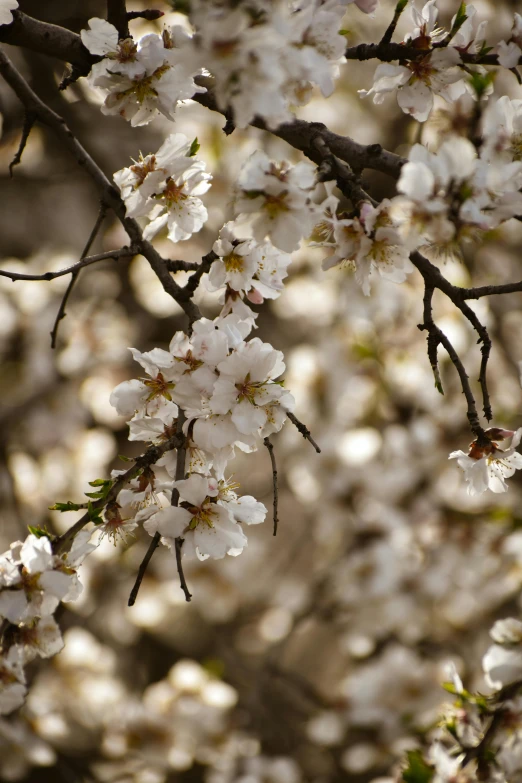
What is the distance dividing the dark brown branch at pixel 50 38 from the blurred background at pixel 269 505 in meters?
1.63

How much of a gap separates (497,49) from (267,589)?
2.97 metres

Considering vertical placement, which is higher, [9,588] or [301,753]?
[9,588]

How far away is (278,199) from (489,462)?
0.43m

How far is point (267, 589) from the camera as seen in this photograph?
134 inches

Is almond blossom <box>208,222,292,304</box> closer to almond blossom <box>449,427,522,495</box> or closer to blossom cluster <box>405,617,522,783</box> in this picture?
almond blossom <box>449,427,522,495</box>

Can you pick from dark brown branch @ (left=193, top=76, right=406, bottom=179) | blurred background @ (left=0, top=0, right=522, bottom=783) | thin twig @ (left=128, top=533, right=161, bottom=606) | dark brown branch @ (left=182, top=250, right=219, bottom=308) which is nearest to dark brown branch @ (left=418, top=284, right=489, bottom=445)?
dark brown branch @ (left=193, top=76, right=406, bottom=179)

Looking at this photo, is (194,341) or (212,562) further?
(212,562)

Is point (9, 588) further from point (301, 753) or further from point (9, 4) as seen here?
point (301, 753)

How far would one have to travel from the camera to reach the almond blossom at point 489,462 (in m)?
0.83

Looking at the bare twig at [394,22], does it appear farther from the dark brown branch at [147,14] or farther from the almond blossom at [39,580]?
the almond blossom at [39,580]

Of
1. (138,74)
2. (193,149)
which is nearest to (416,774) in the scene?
(193,149)

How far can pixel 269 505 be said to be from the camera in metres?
3.43

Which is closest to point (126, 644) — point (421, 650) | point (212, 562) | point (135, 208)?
point (212, 562)

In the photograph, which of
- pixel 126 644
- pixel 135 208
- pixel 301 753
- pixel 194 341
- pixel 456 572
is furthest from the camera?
pixel 126 644
